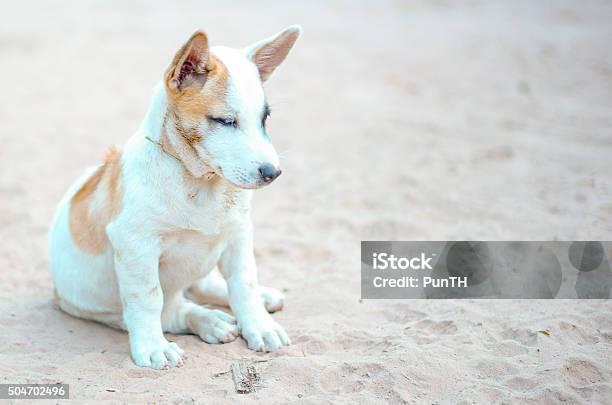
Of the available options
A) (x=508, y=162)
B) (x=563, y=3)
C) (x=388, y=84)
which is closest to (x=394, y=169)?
(x=508, y=162)

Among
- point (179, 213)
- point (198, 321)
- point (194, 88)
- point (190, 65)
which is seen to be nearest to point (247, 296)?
point (198, 321)

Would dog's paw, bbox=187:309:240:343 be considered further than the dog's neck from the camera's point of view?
Yes

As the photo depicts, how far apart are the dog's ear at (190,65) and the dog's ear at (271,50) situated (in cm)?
38

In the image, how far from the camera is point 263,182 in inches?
159

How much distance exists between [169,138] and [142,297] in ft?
2.85

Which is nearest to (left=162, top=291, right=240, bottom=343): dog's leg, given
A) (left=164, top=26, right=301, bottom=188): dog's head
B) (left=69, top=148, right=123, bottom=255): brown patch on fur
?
(left=69, top=148, right=123, bottom=255): brown patch on fur

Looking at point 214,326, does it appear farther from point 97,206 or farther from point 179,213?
point 97,206

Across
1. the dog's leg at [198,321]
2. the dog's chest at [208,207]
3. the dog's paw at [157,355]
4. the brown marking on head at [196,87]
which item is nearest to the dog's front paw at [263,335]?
the dog's leg at [198,321]

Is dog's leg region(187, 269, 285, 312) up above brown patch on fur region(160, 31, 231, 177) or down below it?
below

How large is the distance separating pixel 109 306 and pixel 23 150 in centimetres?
407

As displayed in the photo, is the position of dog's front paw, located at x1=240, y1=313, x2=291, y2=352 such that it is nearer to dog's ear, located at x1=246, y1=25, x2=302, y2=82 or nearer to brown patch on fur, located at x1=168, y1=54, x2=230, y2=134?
brown patch on fur, located at x1=168, y1=54, x2=230, y2=134

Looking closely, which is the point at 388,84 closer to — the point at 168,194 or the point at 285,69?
the point at 285,69

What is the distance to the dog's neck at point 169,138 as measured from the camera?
4277 millimetres

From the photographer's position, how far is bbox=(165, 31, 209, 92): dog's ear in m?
4.02
